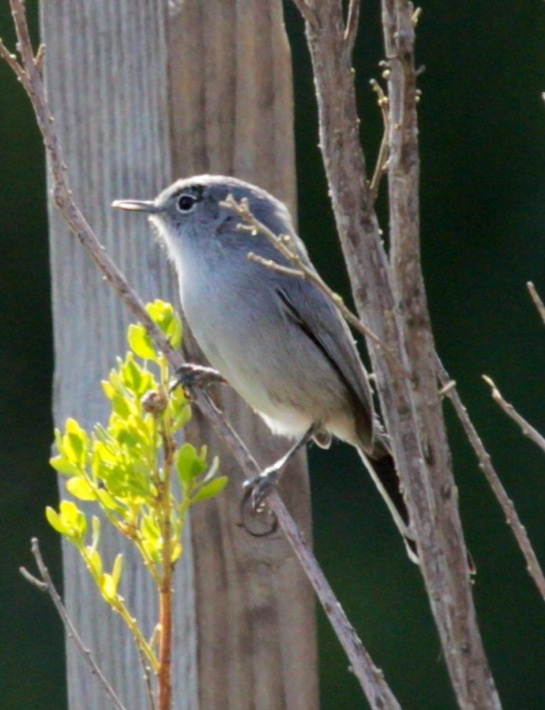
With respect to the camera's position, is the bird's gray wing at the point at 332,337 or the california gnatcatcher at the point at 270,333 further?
the bird's gray wing at the point at 332,337

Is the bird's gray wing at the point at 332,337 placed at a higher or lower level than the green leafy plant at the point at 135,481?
higher

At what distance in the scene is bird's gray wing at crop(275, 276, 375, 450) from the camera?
3262mm

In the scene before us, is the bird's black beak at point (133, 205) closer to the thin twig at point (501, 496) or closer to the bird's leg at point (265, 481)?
the bird's leg at point (265, 481)

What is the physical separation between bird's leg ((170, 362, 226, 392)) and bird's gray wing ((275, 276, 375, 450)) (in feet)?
1.54

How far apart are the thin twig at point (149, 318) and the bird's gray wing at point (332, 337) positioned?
126 cm

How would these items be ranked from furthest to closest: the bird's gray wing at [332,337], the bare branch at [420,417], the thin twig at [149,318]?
the bird's gray wing at [332,337] < the thin twig at [149,318] < the bare branch at [420,417]

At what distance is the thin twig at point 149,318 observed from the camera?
1.63 metres

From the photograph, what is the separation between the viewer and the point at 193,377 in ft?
7.79

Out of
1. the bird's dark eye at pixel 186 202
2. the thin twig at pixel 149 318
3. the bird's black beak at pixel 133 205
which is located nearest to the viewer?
the thin twig at pixel 149 318

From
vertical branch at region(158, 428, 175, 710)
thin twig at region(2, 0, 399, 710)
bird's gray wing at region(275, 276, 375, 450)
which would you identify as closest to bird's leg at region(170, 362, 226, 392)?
thin twig at region(2, 0, 399, 710)

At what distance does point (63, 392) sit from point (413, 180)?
104 centimetres

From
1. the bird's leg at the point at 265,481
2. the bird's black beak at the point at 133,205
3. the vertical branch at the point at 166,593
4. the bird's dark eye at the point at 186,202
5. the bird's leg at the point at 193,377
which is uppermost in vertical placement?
the bird's dark eye at the point at 186,202

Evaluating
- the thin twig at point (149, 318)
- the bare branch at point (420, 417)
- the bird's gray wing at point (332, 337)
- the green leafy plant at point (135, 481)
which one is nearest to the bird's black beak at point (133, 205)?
the thin twig at point (149, 318)

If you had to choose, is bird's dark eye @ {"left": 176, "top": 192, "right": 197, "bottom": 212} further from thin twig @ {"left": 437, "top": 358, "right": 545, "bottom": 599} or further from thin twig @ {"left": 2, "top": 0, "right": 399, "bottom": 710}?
thin twig @ {"left": 437, "top": 358, "right": 545, "bottom": 599}
